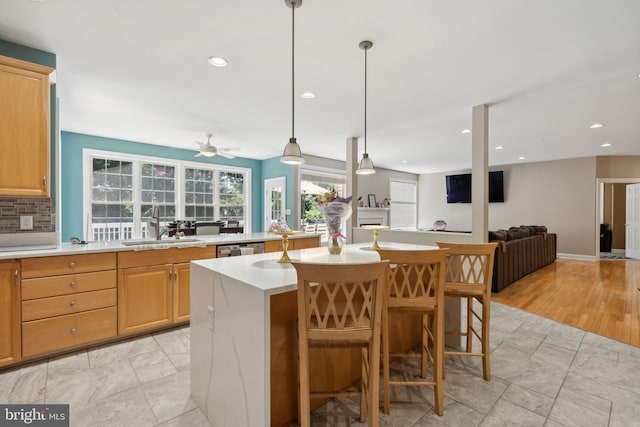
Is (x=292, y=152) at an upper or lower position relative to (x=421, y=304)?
upper

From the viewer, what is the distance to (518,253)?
5125 mm

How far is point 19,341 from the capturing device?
2.35 metres

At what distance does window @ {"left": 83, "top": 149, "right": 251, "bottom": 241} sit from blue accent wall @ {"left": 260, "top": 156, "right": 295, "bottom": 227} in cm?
50

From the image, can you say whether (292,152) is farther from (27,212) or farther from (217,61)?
(27,212)

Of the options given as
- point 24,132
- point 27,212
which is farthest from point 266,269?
point 27,212

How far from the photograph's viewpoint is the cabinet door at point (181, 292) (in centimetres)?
316

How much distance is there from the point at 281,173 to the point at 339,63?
434 cm

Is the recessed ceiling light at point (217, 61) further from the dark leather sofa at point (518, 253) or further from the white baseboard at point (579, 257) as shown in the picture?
the white baseboard at point (579, 257)

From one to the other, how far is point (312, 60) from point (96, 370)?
309 cm

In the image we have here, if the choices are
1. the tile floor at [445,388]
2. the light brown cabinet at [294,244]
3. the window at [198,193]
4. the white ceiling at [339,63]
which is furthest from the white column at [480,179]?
the window at [198,193]

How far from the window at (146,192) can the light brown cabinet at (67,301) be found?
3132 millimetres

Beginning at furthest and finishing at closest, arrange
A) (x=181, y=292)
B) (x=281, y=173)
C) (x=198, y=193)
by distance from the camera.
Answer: (x=281, y=173) → (x=198, y=193) → (x=181, y=292)

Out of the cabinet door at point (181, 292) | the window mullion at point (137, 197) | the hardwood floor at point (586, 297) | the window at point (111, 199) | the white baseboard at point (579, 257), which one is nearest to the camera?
the cabinet door at point (181, 292)

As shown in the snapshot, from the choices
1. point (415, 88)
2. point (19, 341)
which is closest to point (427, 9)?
point (415, 88)
